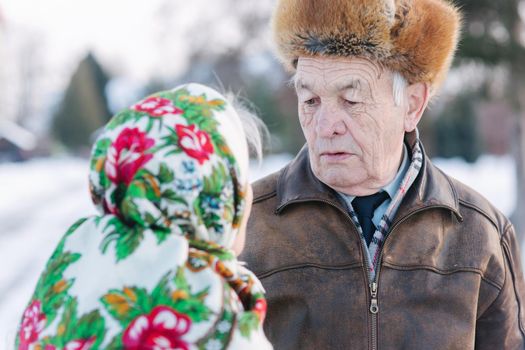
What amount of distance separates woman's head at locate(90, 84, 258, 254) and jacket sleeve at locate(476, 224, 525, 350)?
52.5 inches

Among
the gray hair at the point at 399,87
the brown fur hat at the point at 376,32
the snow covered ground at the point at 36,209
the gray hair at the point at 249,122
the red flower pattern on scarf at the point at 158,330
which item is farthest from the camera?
the snow covered ground at the point at 36,209

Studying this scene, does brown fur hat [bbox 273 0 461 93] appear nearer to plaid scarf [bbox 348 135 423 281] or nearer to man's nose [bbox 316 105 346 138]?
man's nose [bbox 316 105 346 138]

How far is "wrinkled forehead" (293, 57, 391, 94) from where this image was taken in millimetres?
2348

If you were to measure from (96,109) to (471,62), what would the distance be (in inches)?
1176

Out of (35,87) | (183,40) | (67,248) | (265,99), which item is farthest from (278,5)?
(35,87)

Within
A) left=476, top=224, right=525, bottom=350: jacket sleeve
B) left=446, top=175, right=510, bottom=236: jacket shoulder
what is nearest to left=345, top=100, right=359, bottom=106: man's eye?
left=446, top=175, right=510, bottom=236: jacket shoulder

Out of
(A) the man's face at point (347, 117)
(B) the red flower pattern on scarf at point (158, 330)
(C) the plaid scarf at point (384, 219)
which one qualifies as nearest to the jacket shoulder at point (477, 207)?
(C) the plaid scarf at point (384, 219)

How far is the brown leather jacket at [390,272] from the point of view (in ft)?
7.63

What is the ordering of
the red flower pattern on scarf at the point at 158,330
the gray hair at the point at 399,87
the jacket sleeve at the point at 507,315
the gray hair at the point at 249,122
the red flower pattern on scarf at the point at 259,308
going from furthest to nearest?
1. the jacket sleeve at the point at 507,315
2. the gray hair at the point at 399,87
3. the gray hair at the point at 249,122
4. the red flower pattern on scarf at the point at 259,308
5. the red flower pattern on scarf at the point at 158,330

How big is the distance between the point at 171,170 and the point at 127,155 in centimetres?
11

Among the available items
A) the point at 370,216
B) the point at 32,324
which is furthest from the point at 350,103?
Result: the point at 32,324

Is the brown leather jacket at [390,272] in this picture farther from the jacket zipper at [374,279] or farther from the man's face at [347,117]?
the man's face at [347,117]

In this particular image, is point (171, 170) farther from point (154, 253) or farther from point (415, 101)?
point (415, 101)

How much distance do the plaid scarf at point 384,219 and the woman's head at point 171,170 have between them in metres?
0.86
